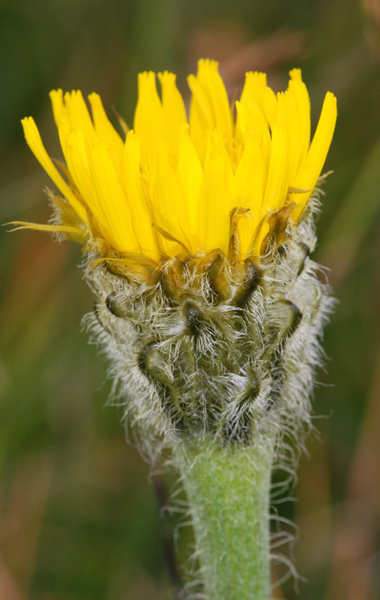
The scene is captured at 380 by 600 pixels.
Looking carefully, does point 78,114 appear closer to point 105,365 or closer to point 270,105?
point 270,105

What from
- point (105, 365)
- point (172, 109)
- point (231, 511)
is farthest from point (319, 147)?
point (105, 365)

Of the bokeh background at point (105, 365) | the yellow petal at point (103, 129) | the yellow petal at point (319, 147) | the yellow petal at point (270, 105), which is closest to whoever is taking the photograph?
the yellow petal at point (319, 147)

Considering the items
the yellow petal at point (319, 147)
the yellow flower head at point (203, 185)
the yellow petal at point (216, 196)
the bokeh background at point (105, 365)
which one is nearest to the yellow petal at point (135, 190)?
the yellow flower head at point (203, 185)

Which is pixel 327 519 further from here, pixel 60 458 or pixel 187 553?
pixel 60 458

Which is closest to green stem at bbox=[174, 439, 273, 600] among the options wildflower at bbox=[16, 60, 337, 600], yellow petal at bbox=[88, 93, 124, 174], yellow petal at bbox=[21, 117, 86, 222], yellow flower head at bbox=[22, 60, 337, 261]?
wildflower at bbox=[16, 60, 337, 600]

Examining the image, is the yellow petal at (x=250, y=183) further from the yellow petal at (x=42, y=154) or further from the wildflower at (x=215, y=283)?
the yellow petal at (x=42, y=154)

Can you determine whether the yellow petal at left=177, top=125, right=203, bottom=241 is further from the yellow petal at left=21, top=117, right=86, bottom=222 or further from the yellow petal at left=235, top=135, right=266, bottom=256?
the yellow petal at left=21, top=117, right=86, bottom=222

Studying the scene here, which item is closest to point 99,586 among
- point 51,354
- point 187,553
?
point 187,553
